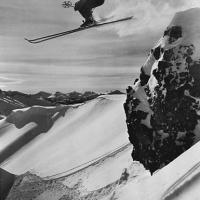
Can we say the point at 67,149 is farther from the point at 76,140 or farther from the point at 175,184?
the point at 175,184

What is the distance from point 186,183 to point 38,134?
112m

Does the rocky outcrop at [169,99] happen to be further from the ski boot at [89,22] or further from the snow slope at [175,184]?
the snow slope at [175,184]

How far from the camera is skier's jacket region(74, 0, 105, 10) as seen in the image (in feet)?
79.7

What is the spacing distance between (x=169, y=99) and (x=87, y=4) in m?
18.9

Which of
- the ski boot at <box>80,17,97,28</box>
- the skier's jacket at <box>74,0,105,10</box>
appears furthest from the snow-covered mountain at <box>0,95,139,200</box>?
the skier's jacket at <box>74,0,105,10</box>

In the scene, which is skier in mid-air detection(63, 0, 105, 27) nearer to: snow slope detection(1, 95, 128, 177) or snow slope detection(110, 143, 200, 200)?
snow slope detection(110, 143, 200, 200)

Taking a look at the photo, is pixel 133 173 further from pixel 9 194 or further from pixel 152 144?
pixel 9 194

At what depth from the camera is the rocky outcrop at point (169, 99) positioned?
39594mm

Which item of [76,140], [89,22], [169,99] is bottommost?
[76,140]

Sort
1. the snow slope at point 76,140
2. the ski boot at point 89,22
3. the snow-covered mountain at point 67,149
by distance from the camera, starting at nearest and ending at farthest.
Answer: the ski boot at point 89,22
the snow-covered mountain at point 67,149
the snow slope at point 76,140

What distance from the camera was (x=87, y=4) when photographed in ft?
80.6

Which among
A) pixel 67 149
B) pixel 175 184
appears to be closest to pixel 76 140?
pixel 67 149

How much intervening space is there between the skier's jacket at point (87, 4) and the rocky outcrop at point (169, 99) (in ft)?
60.0

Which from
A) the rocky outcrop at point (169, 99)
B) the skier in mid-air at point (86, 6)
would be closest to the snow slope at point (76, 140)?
the rocky outcrop at point (169, 99)
